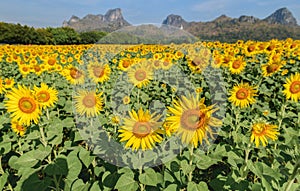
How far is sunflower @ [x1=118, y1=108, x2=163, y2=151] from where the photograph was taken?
212 centimetres

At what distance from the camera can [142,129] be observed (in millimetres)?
2133

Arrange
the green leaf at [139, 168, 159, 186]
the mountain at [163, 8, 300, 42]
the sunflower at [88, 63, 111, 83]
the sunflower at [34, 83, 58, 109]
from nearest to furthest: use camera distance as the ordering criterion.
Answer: the green leaf at [139, 168, 159, 186]
the sunflower at [34, 83, 58, 109]
the sunflower at [88, 63, 111, 83]
the mountain at [163, 8, 300, 42]

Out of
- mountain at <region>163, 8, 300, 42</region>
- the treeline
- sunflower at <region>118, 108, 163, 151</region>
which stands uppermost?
the treeline

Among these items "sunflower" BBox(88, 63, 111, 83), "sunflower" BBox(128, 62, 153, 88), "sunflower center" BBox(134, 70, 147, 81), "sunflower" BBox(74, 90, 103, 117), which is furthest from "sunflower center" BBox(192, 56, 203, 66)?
"sunflower" BBox(74, 90, 103, 117)

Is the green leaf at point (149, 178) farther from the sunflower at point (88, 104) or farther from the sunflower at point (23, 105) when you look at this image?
the sunflower at point (23, 105)

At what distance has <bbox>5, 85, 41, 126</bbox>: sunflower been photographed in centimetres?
281

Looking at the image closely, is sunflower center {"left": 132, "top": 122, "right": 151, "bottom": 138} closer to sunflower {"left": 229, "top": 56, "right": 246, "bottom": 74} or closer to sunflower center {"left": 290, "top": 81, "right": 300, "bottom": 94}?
sunflower center {"left": 290, "top": 81, "right": 300, "bottom": 94}

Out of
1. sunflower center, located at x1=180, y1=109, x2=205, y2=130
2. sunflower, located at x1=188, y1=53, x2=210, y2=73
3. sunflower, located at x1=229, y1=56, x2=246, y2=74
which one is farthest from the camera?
sunflower, located at x1=188, y1=53, x2=210, y2=73

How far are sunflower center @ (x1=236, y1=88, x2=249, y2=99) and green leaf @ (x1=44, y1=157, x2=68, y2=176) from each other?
271 cm

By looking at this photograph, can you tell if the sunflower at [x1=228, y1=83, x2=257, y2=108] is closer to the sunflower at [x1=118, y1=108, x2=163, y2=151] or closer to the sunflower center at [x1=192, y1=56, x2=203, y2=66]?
the sunflower at [x1=118, y1=108, x2=163, y2=151]

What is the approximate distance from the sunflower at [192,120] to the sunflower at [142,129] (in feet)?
0.42

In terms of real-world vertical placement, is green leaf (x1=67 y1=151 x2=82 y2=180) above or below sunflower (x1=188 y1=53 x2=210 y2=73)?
below

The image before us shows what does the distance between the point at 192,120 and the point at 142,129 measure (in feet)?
1.38

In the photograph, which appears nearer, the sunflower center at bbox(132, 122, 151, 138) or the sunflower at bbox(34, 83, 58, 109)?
the sunflower center at bbox(132, 122, 151, 138)
